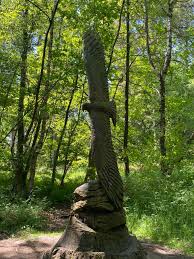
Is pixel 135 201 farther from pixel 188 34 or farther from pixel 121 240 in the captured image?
pixel 188 34

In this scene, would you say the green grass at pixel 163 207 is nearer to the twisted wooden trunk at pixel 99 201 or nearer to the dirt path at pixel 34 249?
the dirt path at pixel 34 249

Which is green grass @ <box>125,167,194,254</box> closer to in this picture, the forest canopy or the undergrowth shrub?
the forest canopy

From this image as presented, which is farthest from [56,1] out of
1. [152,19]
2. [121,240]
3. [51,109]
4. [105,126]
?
[121,240]

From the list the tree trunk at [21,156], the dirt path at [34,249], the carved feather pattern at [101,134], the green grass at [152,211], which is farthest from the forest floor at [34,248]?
the tree trunk at [21,156]

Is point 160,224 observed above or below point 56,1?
below

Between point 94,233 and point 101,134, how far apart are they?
125 cm

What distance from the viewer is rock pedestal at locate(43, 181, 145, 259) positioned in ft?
15.5

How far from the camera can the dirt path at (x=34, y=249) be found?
693 centimetres

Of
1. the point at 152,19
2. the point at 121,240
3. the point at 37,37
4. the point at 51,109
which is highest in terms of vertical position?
the point at 152,19

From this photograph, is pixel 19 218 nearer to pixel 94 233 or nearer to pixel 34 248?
pixel 34 248

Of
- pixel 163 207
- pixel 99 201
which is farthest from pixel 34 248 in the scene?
pixel 163 207

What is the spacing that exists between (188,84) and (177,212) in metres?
8.33

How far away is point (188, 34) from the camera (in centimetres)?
1553

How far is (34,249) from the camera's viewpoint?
734cm
